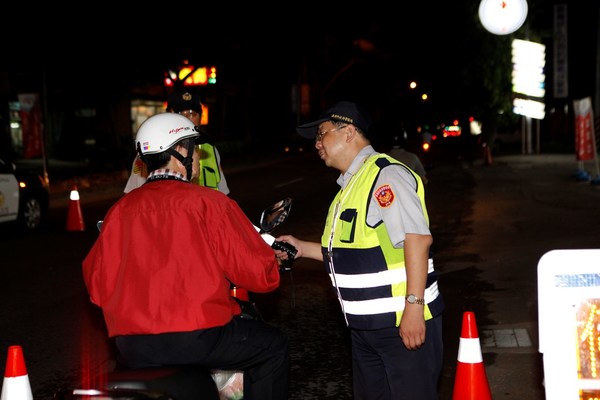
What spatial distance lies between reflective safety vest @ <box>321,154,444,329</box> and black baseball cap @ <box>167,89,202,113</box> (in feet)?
9.38

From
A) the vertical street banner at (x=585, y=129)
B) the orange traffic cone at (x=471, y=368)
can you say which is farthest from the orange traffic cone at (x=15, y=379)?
the vertical street banner at (x=585, y=129)

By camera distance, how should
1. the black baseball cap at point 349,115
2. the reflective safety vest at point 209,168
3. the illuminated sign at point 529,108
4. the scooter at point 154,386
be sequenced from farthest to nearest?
the illuminated sign at point 529,108 → the reflective safety vest at point 209,168 → the black baseball cap at point 349,115 → the scooter at point 154,386

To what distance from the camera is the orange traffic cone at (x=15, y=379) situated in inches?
160

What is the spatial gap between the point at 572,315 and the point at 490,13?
14124 millimetres

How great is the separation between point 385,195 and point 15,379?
76.7 inches

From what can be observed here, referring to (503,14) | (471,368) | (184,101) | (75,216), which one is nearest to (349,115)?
(471,368)

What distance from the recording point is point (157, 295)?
10.7ft

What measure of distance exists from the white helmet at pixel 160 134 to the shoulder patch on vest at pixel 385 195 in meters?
0.83

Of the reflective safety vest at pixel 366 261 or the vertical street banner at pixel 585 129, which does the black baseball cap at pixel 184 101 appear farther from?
the vertical street banner at pixel 585 129

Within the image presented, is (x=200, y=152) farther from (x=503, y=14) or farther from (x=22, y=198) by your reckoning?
(x=503, y=14)

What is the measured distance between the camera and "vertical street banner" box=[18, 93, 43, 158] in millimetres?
22297

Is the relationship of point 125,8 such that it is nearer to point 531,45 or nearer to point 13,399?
point 531,45

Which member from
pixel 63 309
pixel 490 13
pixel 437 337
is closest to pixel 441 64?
pixel 490 13

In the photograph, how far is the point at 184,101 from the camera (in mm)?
6477
